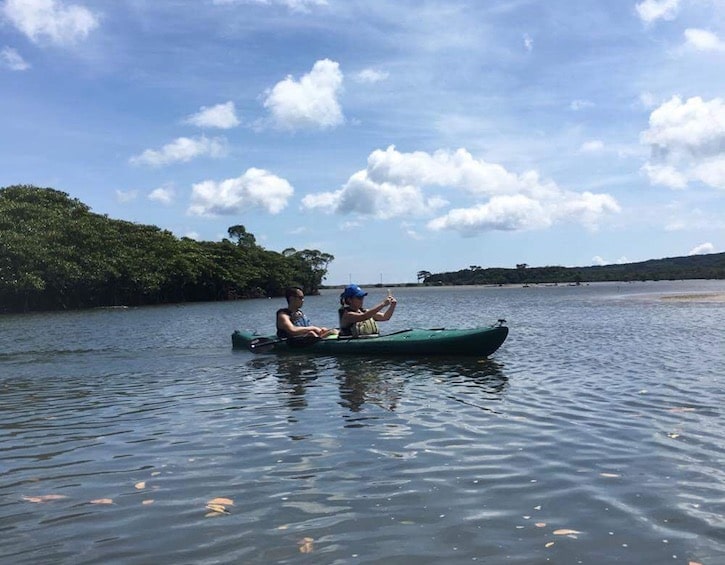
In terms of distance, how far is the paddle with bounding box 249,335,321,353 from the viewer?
16438 millimetres

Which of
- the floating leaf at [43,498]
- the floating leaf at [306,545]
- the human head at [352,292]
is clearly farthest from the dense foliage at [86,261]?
the floating leaf at [306,545]

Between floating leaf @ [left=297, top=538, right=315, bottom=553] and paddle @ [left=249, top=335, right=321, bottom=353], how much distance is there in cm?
1180

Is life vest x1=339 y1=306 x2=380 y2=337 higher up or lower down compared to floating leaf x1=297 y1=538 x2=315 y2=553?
higher up

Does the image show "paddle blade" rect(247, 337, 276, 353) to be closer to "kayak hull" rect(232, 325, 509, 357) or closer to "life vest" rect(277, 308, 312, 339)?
"life vest" rect(277, 308, 312, 339)

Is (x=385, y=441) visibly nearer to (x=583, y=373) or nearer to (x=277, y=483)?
(x=277, y=483)

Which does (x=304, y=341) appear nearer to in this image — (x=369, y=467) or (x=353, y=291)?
(x=353, y=291)

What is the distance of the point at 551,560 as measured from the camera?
4176mm

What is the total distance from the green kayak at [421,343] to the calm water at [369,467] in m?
1.99

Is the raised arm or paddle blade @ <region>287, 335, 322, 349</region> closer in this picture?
the raised arm

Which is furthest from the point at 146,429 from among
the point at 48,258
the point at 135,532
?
the point at 48,258

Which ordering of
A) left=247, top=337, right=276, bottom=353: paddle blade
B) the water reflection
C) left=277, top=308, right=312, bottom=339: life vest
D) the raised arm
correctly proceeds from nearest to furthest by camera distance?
the water reflection → the raised arm → left=277, top=308, right=312, bottom=339: life vest → left=247, top=337, right=276, bottom=353: paddle blade

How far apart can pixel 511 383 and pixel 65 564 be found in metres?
8.92

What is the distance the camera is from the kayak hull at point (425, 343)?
15.2m

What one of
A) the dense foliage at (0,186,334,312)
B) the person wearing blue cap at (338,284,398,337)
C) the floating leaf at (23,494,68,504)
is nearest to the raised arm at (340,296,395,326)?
the person wearing blue cap at (338,284,398,337)
